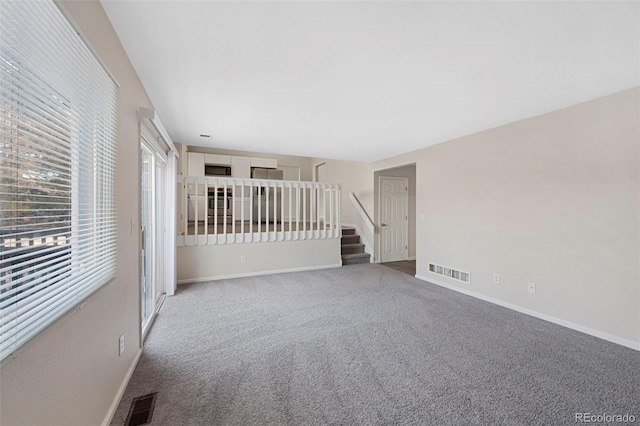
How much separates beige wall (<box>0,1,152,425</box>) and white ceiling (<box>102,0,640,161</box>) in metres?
0.21

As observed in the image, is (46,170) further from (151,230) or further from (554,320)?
(554,320)

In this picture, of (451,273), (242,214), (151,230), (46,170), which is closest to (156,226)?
(151,230)

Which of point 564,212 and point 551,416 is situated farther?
point 564,212

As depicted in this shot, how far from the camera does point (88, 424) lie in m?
1.29

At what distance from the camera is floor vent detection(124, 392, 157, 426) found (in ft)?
5.08

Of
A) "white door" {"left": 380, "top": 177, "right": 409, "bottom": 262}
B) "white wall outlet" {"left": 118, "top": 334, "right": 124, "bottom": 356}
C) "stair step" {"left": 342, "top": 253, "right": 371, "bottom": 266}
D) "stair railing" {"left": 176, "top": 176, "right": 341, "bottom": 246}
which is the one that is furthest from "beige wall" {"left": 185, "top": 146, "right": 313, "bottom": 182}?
"white wall outlet" {"left": 118, "top": 334, "right": 124, "bottom": 356}

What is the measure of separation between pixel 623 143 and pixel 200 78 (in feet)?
12.3

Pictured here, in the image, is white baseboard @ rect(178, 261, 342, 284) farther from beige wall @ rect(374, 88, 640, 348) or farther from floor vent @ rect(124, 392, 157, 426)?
floor vent @ rect(124, 392, 157, 426)

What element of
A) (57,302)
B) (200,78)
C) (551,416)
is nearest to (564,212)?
(551,416)

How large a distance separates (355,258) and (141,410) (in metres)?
4.63

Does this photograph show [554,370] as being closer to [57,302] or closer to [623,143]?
[623,143]

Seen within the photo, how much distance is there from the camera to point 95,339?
4.49 ft

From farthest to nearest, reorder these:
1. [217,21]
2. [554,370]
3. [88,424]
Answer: [554,370] → [217,21] → [88,424]

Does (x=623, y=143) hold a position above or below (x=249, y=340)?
above
